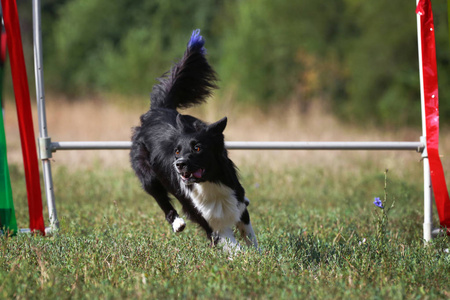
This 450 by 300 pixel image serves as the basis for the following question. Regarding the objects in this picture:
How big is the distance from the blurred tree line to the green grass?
11.9 m

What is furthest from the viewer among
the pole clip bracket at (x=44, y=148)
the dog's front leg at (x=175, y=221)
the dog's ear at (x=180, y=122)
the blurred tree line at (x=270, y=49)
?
the blurred tree line at (x=270, y=49)

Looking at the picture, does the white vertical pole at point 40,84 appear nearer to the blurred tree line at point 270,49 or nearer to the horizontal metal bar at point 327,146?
the horizontal metal bar at point 327,146

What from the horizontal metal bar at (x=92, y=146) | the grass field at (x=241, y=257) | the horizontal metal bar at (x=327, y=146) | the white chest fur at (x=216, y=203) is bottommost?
the grass field at (x=241, y=257)

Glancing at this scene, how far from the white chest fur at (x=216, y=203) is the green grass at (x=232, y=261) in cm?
21

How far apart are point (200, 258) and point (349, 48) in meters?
19.2

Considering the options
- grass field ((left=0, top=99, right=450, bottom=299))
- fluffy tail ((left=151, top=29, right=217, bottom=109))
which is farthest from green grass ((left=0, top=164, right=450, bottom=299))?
fluffy tail ((left=151, top=29, right=217, bottom=109))

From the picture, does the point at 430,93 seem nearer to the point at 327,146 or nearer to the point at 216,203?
the point at 327,146

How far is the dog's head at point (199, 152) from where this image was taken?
4289 mm

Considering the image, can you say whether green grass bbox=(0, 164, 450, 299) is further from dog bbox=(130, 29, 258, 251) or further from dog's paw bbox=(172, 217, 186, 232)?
dog bbox=(130, 29, 258, 251)

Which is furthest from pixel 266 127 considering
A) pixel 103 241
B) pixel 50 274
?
pixel 50 274

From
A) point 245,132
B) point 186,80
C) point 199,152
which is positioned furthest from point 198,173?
point 245,132

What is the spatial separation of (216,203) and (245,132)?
9.63 meters

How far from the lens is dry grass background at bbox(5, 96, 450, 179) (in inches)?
431

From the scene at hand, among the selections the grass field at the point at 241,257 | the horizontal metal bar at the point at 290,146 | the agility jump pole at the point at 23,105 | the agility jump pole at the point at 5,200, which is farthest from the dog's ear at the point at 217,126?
the agility jump pole at the point at 5,200
